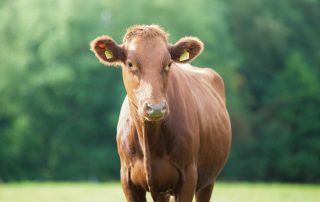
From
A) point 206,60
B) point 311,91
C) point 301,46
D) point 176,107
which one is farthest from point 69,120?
point 176,107

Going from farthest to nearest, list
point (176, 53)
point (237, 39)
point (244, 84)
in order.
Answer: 1. point (237, 39)
2. point (244, 84)
3. point (176, 53)

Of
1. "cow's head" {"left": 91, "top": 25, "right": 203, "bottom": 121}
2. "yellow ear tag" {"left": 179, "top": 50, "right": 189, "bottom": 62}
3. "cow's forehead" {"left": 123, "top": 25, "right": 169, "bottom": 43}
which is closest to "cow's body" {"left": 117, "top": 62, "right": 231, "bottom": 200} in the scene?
"yellow ear tag" {"left": 179, "top": 50, "right": 189, "bottom": 62}

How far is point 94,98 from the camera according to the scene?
4759 cm

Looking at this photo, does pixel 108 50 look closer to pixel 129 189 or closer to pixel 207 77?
pixel 129 189

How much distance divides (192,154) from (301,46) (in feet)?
167

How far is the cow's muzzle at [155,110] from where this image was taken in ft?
20.9

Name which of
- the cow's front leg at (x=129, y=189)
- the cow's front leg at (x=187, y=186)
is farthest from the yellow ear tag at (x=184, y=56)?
the cow's front leg at (x=129, y=189)

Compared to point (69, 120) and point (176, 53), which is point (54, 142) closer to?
point (69, 120)

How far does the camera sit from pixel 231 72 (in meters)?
48.3

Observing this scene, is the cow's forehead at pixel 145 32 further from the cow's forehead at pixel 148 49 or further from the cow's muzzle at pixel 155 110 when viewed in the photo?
the cow's muzzle at pixel 155 110

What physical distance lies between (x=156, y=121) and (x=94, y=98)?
134 feet

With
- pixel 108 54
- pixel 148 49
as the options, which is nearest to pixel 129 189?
pixel 108 54

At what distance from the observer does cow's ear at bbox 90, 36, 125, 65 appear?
724 cm

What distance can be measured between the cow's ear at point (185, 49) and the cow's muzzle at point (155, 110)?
100cm
